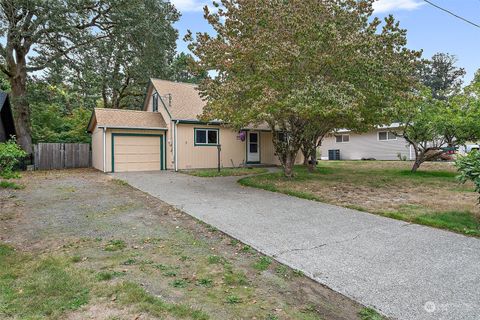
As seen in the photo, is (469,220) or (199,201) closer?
(469,220)

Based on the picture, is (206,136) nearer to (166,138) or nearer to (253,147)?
(166,138)

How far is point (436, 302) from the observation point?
2.85 metres

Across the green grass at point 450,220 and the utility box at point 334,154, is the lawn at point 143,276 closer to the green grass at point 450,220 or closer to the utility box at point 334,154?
the green grass at point 450,220

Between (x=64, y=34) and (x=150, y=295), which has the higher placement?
(x=64, y=34)

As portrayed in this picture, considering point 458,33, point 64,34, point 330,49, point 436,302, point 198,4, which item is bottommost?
point 436,302

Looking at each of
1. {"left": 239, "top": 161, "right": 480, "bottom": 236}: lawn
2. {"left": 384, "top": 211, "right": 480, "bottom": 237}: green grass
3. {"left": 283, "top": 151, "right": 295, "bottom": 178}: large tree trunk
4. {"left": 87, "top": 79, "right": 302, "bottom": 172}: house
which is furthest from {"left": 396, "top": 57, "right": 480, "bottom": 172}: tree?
{"left": 87, "top": 79, "right": 302, "bottom": 172}: house

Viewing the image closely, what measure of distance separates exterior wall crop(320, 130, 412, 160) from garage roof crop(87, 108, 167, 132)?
13389mm

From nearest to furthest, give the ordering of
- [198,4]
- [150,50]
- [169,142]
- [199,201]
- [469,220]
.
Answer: [469,220], [199,201], [198,4], [169,142], [150,50]

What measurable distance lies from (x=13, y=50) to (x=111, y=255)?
18.7m

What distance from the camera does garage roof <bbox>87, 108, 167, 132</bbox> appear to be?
1481 cm

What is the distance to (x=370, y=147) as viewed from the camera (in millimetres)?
24562

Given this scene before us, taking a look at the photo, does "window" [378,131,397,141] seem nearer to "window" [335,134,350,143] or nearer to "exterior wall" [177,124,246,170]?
"window" [335,134,350,143]

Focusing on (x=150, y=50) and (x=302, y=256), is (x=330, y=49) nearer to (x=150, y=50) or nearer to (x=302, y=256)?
(x=302, y=256)

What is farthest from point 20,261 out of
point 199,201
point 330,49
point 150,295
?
point 330,49
